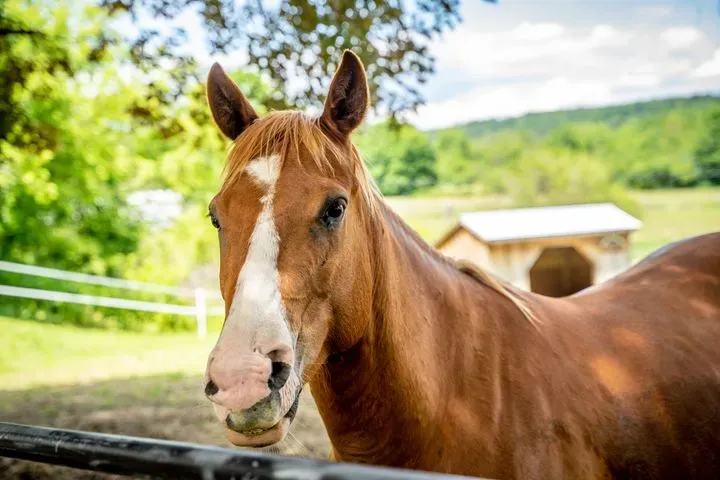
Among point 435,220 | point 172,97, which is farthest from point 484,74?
point 172,97

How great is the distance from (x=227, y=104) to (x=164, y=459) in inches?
62.8

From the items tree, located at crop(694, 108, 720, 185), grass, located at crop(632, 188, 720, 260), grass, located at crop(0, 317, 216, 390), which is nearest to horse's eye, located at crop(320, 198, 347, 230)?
grass, located at crop(0, 317, 216, 390)

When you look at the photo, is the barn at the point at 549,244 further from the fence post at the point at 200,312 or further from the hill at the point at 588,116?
the hill at the point at 588,116

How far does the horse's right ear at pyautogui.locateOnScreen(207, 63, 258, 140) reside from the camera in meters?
2.07

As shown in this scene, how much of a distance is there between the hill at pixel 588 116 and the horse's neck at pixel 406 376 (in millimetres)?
25162

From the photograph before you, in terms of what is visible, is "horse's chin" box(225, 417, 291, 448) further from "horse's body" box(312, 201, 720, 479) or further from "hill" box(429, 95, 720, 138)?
"hill" box(429, 95, 720, 138)

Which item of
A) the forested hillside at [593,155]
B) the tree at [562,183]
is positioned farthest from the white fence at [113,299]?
the tree at [562,183]

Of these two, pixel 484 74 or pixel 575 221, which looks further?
pixel 484 74

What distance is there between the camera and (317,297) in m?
1.66

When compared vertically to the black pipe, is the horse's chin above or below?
below

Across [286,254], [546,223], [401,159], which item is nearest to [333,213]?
[286,254]

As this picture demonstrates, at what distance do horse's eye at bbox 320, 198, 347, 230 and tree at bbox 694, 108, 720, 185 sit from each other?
2435 centimetres

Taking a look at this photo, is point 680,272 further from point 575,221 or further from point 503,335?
point 575,221

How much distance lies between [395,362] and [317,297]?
1.33ft
